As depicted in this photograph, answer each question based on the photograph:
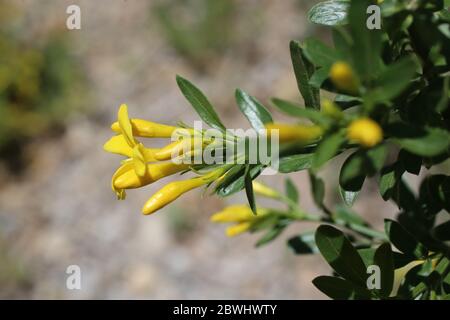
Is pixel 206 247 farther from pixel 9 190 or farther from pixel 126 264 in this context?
pixel 9 190

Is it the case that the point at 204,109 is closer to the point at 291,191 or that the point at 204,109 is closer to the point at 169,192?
the point at 169,192

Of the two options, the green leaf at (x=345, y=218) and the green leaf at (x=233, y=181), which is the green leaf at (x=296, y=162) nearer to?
the green leaf at (x=233, y=181)

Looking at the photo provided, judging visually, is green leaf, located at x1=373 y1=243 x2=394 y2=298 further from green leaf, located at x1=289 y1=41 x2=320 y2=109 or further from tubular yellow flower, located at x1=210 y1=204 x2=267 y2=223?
tubular yellow flower, located at x1=210 y1=204 x2=267 y2=223

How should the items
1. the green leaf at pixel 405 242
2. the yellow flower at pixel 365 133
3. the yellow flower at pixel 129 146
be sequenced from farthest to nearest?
the green leaf at pixel 405 242 < the yellow flower at pixel 129 146 < the yellow flower at pixel 365 133

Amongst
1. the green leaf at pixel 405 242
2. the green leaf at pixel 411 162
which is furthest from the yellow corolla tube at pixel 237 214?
the green leaf at pixel 411 162

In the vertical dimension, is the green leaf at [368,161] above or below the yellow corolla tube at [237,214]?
below

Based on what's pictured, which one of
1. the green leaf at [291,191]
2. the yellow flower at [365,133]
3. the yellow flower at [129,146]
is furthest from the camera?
the green leaf at [291,191]
